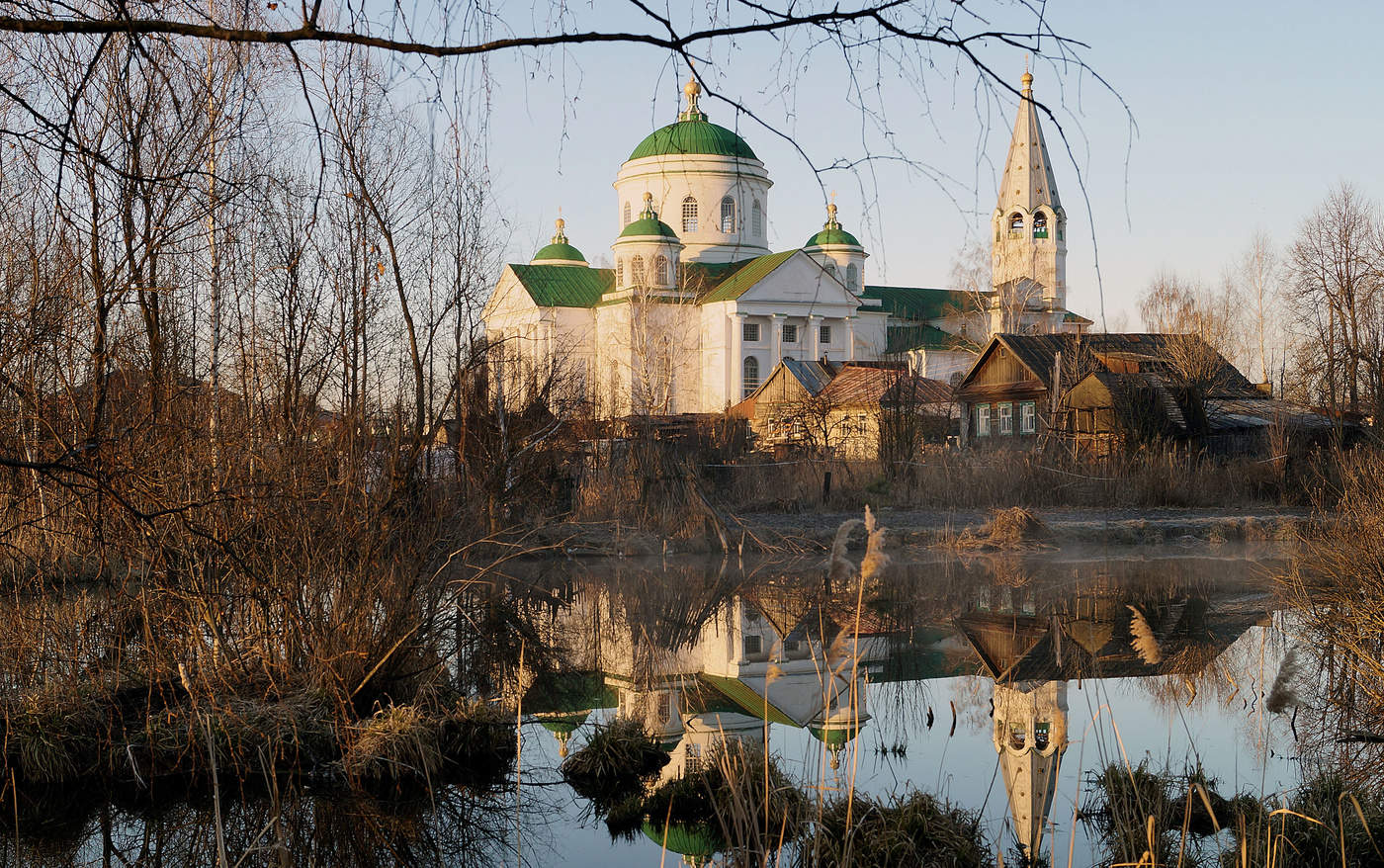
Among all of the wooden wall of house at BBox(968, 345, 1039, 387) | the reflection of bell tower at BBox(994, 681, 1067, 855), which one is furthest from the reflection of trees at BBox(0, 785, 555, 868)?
the wooden wall of house at BBox(968, 345, 1039, 387)

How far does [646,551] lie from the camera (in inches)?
723

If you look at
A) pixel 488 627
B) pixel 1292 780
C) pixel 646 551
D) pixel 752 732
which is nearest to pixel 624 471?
pixel 646 551

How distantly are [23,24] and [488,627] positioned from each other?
9756 mm

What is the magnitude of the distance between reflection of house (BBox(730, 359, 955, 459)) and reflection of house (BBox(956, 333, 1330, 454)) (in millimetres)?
1672

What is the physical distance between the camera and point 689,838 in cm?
614

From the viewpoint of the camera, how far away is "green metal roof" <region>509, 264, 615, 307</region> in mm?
59222

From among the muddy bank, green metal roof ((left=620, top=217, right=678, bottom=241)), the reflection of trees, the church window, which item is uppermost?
the church window

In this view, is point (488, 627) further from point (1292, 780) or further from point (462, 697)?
point (1292, 780)

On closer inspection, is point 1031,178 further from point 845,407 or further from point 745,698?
point 745,698

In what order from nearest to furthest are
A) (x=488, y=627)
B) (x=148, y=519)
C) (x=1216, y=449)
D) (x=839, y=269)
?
(x=148, y=519) < (x=488, y=627) < (x=1216, y=449) < (x=839, y=269)

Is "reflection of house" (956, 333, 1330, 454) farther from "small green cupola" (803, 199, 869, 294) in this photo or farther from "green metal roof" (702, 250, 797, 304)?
"small green cupola" (803, 199, 869, 294)

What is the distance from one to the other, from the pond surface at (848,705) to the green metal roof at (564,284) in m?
44.2

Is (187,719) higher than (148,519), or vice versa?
(148,519)

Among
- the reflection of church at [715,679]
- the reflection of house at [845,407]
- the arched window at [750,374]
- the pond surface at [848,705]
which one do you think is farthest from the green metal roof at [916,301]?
the reflection of church at [715,679]
